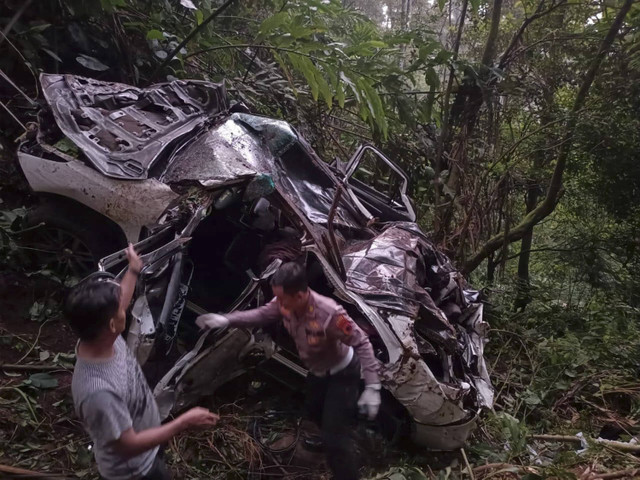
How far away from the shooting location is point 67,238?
398 cm

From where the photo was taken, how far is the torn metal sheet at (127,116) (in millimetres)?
3754

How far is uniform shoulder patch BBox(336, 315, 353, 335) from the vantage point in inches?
105

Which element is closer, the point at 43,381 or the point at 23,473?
the point at 23,473

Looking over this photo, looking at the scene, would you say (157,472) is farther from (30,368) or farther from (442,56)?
(442,56)

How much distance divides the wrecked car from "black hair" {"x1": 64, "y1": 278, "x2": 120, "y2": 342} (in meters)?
1.09

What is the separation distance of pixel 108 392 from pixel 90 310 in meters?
0.26

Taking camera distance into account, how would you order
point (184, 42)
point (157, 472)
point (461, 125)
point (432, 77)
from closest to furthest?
point (157, 472), point (184, 42), point (432, 77), point (461, 125)

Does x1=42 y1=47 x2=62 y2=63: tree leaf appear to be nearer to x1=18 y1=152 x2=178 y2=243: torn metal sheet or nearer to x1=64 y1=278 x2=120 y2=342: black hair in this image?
x1=18 y1=152 x2=178 y2=243: torn metal sheet

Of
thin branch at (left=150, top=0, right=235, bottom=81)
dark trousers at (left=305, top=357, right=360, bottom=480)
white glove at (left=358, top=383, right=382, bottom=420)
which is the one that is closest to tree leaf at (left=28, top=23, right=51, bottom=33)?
thin branch at (left=150, top=0, right=235, bottom=81)

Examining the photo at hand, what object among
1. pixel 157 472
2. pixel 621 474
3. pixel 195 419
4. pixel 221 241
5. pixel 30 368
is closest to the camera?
pixel 195 419

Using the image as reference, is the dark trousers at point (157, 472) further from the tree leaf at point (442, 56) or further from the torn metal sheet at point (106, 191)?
the tree leaf at point (442, 56)

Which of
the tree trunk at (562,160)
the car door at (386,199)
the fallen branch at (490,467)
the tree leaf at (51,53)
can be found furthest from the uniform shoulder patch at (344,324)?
the tree leaf at (51,53)

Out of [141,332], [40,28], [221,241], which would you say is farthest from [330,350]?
[40,28]

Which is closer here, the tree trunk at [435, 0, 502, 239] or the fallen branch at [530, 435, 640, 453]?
the fallen branch at [530, 435, 640, 453]
